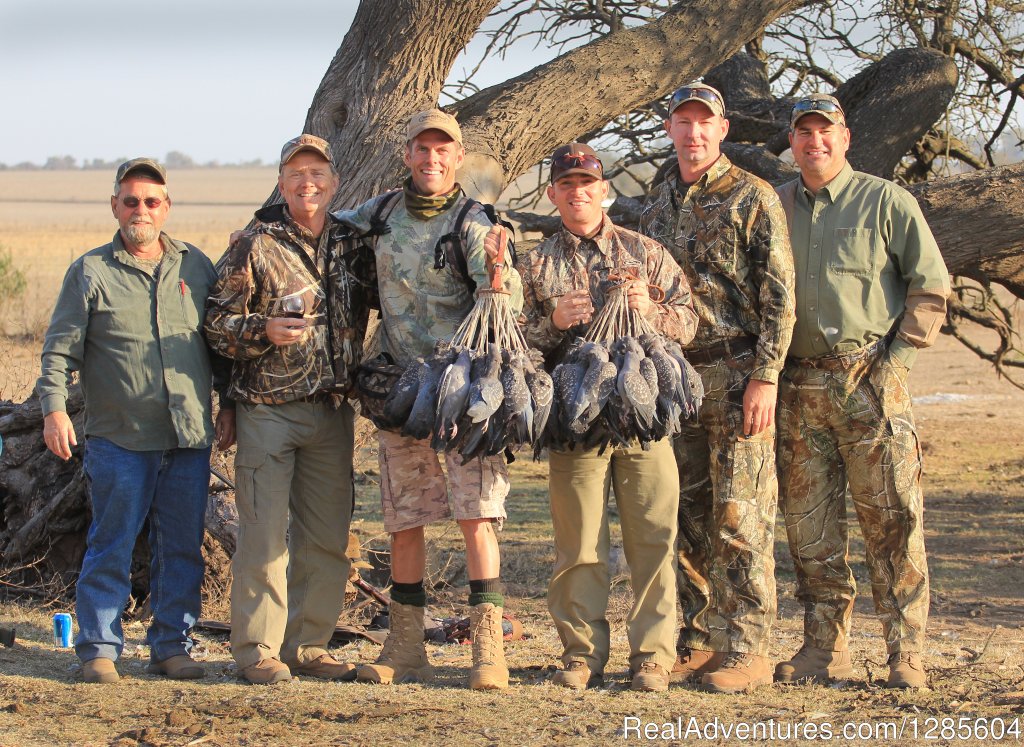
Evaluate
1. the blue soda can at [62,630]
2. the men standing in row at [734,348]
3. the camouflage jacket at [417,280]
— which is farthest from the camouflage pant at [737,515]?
the blue soda can at [62,630]

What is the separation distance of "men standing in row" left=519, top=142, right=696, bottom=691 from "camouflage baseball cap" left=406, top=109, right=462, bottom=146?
1.43 ft

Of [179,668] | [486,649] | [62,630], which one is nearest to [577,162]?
[486,649]

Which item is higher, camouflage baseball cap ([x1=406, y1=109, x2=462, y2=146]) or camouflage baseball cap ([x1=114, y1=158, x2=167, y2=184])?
camouflage baseball cap ([x1=406, y1=109, x2=462, y2=146])

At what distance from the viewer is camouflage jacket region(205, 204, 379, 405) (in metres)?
5.30

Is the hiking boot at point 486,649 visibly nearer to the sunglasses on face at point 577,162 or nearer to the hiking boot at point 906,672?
the hiking boot at point 906,672

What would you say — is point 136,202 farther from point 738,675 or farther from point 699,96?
point 738,675

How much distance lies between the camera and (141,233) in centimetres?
537

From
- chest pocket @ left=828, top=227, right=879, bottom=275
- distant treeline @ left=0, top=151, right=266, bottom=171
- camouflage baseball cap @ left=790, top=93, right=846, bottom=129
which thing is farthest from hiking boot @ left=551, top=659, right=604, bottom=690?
distant treeline @ left=0, top=151, right=266, bottom=171

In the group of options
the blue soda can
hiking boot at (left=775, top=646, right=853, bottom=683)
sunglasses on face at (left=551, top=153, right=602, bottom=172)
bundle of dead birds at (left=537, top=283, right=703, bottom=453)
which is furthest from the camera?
the blue soda can

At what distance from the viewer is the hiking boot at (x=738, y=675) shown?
5.23 m

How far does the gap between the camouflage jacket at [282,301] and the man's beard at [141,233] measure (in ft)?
1.04

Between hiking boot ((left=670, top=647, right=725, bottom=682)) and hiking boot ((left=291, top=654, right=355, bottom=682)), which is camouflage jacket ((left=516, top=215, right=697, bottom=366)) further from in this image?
hiking boot ((left=291, top=654, right=355, bottom=682))

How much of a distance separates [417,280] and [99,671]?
211cm

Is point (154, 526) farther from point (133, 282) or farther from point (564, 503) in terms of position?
point (564, 503)
